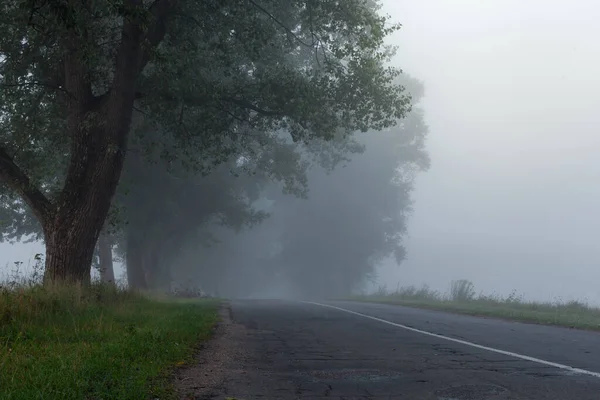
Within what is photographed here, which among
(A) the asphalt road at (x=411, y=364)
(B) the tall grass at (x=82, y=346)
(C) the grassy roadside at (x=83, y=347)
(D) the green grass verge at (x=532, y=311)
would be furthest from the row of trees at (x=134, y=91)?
(D) the green grass verge at (x=532, y=311)

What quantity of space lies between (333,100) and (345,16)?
8.58 feet

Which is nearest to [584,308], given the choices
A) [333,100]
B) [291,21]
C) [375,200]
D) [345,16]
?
[333,100]

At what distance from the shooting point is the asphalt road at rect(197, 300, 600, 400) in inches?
260

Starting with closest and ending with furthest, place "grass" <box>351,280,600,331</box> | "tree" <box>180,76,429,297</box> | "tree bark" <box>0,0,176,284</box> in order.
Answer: "tree bark" <box>0,0,176,284</box>
"grass" <box>351,280,600,331</box>
"tree" <box>180,76,429,297</box>

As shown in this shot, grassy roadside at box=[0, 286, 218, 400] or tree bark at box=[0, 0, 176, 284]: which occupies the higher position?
tree bark at box=[0, 0, 176, 284]

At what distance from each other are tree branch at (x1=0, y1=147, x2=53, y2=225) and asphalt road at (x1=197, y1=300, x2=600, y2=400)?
563 centimetres

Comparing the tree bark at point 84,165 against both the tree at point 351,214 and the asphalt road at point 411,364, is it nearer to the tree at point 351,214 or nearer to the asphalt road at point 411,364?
the asphalt road at point 411,364

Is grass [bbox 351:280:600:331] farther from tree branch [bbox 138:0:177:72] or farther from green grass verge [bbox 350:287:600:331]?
tree branch [bbox 138:0:177:72]

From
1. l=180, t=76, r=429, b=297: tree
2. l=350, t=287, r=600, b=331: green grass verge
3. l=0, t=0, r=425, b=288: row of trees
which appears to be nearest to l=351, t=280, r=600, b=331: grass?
l=350, t=287, r=600, b=331: green grass verge

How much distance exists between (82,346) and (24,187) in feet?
27.6

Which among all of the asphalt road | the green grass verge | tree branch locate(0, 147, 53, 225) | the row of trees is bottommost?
the asphalt road

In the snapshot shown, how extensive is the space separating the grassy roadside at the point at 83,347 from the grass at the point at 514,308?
9581 millimetres

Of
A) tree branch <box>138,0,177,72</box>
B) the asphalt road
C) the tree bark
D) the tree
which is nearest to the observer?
the asphalt road

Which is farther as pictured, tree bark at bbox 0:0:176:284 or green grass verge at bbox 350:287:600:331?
green grass verge at bbox 350:287:600:331
